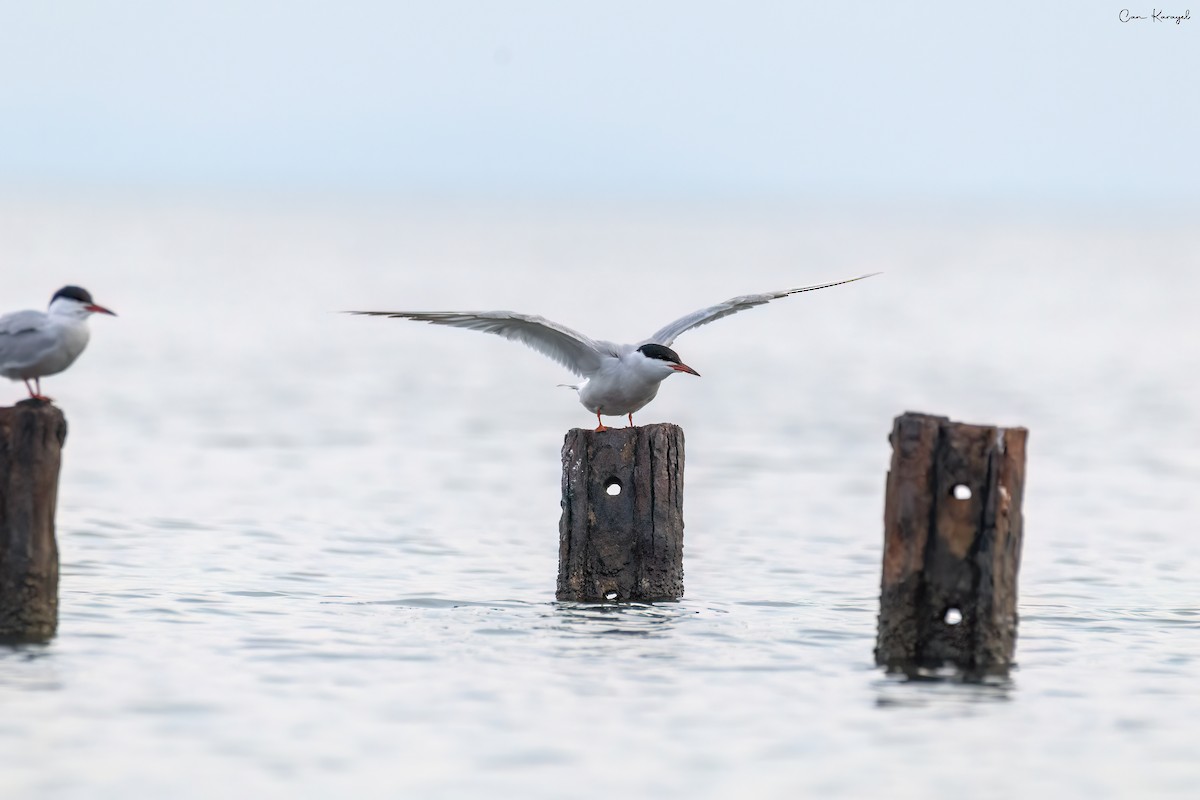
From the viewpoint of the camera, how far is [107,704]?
33.6 feet

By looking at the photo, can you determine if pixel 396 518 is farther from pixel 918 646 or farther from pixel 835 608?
pixel 918 646

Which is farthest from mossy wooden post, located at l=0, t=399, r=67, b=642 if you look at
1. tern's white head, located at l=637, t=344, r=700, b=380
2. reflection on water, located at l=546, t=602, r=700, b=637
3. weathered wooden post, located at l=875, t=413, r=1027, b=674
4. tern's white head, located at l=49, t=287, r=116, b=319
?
weathered wooden post, located at l=875, t=413, r=1027, b=674

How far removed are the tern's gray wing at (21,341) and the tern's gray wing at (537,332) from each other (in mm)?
2091

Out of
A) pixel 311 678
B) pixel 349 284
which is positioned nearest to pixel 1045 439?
pixel 311 678

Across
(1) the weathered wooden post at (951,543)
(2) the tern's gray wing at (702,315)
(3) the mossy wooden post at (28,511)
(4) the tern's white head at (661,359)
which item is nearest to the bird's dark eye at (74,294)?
(3) the mossy wooden post at (28,511)

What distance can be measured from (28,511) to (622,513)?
3.81m

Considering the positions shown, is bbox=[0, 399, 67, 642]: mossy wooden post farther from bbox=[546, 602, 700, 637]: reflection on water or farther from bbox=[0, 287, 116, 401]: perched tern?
bbox=[546, 602, 700, 637]: reflection on water

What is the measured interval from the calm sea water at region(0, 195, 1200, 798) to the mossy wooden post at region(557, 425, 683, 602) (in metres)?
0.23

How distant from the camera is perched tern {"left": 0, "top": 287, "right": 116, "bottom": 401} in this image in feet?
36.1

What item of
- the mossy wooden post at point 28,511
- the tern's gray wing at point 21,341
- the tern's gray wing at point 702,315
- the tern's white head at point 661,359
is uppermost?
the tern's gray wing at point 702,315

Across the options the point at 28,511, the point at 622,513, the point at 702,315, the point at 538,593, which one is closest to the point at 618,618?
the point at 622,513

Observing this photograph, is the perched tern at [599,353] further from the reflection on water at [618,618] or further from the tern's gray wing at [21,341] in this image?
the tern's gray wing at [21,341]

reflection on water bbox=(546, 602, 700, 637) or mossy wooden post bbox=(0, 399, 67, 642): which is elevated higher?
mossy wooden post bbox=(0, 399, 67, 642)

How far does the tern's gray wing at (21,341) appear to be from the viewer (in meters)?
11.0
